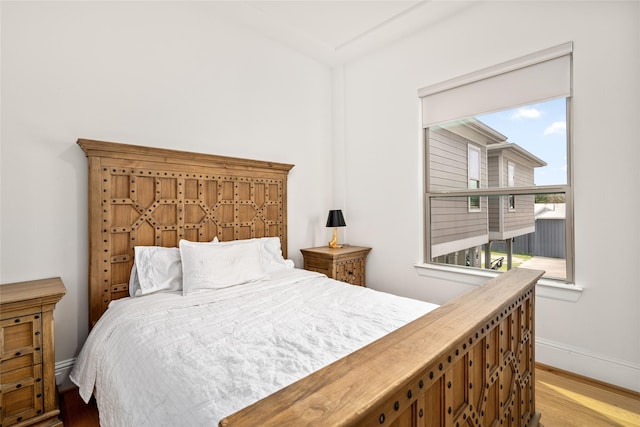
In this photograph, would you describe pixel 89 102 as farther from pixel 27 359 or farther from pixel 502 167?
pixel 502 167

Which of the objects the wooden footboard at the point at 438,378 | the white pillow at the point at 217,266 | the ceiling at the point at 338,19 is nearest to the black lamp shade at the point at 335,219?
the white pillow at the point at 217,266

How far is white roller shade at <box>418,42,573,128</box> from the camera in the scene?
94.6 inches

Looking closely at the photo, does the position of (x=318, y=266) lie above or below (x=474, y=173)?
below

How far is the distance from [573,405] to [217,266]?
2.53 metres

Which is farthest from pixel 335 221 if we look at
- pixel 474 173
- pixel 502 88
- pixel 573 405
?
pixel 573 405

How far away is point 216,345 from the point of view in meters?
1.44

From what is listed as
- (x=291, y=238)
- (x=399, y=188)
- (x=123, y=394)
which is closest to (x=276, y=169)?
(x=291, y=238)

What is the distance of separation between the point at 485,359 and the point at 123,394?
1.49 meters

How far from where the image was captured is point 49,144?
210 cm

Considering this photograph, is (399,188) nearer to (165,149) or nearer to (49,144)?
(165,149)

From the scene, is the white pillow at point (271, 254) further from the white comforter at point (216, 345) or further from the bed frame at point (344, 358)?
the white comforter at point (216, 345)

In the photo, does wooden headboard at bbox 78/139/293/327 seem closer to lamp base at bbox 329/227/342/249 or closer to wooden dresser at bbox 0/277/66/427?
wooden dresser at bbox 0/277/66/427

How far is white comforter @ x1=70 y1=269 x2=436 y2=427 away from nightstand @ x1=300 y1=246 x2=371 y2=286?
0.87 metres

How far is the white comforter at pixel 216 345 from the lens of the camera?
3.62 feet
